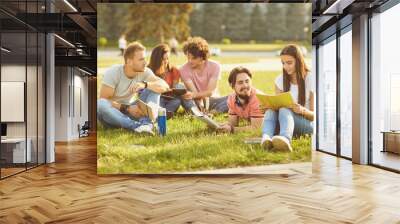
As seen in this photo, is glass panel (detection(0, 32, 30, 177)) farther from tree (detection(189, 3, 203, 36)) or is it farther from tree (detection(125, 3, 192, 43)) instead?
tree (detection(189, 3, 203, 36))

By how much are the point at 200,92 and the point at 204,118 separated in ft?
1.41

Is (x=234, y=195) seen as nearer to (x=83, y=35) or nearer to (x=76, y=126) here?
(x=83, y=35)

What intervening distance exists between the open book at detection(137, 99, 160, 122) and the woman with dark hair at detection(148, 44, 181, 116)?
0.13m

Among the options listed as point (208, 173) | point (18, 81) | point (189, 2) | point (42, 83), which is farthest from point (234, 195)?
point (42, 83)

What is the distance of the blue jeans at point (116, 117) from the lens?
7.09 m

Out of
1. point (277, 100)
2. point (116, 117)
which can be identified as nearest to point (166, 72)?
point (116, 117)

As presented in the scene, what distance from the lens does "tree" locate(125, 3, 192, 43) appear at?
7.17 m

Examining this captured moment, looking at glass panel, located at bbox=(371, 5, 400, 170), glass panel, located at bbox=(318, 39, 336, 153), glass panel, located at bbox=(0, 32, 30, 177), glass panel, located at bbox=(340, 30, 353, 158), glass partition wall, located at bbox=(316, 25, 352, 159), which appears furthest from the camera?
glass panel, located at bbox=(318, 39, 336, 153)

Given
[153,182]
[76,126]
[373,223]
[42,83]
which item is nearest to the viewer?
[373,223]

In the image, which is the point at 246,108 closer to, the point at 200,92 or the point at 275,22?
the point at 200,92

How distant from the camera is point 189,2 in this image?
23.9ft

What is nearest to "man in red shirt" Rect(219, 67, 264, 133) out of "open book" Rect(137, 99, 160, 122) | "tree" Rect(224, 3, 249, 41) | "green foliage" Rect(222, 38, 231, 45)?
"green foliage" Rect(222, 38, 231, 45)

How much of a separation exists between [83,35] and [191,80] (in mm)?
5551

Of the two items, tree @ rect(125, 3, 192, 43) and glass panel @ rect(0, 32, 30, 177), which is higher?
tree @ rect(125, 3, 192, 43)
